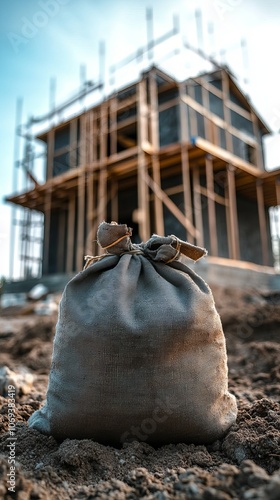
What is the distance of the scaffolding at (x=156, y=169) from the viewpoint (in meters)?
8.88

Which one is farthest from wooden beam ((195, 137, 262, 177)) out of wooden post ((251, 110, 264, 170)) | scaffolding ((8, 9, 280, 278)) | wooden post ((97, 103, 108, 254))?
wooden post ((97, 103, 108, 254))

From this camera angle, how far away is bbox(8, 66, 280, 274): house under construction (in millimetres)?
8844

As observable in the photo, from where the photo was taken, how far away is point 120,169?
30.4 feet

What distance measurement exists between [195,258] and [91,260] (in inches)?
18.6

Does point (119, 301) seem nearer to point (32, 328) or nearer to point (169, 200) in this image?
point (32, 328)

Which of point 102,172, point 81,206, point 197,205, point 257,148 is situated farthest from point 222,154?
point 81,206

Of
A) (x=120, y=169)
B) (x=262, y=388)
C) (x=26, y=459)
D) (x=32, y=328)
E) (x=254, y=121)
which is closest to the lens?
(x=26, y=459)

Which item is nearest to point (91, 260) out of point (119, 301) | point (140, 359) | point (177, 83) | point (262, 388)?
point (119, 301)

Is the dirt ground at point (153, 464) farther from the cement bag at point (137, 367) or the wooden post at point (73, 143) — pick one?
the wooden post at point (73, 143)

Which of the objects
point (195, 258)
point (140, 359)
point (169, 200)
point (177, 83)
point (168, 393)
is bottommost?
point (168, 393)

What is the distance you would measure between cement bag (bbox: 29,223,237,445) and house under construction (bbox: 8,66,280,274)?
6.72 metres

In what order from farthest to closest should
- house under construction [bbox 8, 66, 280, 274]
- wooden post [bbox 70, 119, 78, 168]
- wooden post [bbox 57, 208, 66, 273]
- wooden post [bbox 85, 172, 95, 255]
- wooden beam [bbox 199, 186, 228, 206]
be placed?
wooden post [bbox 70, 119, 78, 168] → wooden post [bbox 57, 208, 66, 273] → wooden post [bbox 85, 172, 95, 255] → wooden beam [bbox 199, 186, 228, 206] → house under construction [bbox 8, 66, 280, 274]

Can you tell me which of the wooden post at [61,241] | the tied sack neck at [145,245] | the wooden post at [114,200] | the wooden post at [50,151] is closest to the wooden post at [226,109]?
the wooden post at [114,200]

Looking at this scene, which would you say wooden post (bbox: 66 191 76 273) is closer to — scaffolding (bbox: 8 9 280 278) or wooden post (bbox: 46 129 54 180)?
scaffolding (bbox: 8 9 280 278)
